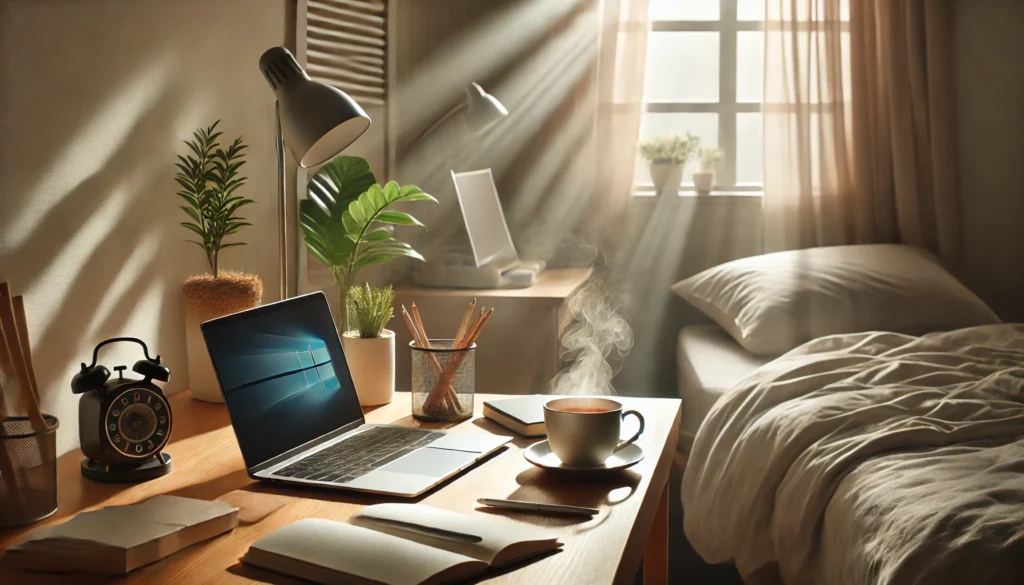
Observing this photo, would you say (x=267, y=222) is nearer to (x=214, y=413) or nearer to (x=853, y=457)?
(x=214, y=413)

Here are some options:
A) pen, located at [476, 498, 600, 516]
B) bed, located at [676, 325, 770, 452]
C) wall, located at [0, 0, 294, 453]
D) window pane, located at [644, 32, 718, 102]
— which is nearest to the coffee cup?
pen, located at [476, 498, 600, 516]

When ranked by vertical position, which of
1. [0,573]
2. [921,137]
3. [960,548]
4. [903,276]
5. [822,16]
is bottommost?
[960,548]

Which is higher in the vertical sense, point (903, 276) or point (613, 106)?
point (613, 106)

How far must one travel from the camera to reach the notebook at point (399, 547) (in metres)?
0.80

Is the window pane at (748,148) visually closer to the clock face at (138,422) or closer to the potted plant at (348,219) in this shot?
the potted plant at (348,219)

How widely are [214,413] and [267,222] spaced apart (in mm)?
611

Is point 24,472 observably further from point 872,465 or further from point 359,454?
point 872,465

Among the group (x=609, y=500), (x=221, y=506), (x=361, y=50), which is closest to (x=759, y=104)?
(x=361, y=50)

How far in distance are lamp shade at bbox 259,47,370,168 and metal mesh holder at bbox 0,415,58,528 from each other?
0.51 metres

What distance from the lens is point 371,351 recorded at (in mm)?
1521

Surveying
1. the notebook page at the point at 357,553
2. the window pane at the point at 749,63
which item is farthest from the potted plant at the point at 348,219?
the window pane at the point at 749,63

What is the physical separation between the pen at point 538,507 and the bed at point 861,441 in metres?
0.57

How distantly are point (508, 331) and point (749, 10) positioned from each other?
1876 millimetres

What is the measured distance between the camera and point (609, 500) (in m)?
1.05
